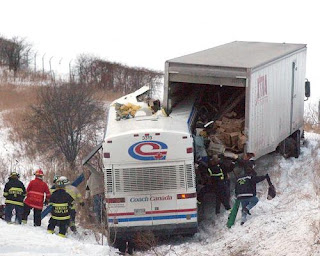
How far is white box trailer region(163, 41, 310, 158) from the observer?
1764cm

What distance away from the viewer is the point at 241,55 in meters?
19.8

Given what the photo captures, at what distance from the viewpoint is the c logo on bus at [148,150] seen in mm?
16094

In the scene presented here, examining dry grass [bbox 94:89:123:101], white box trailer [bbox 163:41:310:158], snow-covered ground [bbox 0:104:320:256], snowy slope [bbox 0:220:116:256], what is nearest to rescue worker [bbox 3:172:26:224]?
snow-covered ground [bbox 0:104:320:256]

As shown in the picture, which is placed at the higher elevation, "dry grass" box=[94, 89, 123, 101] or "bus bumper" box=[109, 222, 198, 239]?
"bus bumper" box=[109, 222, 198, 239]

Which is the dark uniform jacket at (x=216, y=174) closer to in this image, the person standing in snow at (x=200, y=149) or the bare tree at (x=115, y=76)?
the person standing in snow at (x=200, y=149)

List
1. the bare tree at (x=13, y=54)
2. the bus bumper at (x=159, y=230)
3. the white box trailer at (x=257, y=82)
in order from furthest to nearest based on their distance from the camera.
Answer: the bare tree at (x=13, y=54) < the white box trailer at (x=257, y=82) < the bus bumper at (x=159, y=230)

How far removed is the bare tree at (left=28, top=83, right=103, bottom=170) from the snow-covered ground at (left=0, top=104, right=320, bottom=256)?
23.1ft

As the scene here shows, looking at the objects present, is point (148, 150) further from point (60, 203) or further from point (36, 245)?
point (36, 245)

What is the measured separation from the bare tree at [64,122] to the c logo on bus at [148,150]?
882 cm

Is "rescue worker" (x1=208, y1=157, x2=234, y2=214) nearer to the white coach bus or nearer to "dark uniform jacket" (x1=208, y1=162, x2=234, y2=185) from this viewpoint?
"dark uniform jacket" (x1=208, y1=162, x2=234, y2=185)

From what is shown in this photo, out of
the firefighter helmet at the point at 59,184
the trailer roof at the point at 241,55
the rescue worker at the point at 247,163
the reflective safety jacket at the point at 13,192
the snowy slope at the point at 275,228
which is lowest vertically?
the snowy slope at the point at 275,228

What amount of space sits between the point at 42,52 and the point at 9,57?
5706 mm

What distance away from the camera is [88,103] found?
86.7 feet

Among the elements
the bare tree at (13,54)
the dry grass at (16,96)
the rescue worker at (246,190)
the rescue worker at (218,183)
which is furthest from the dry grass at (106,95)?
the rescue worker at (246,190)
